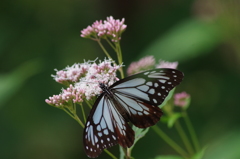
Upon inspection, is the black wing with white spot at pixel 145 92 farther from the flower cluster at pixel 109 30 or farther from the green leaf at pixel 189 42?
the green leaf at pixel 189 42

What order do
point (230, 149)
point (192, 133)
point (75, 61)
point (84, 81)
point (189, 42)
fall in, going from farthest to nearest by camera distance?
point (75, 61) → point (189, 42) → point (192, 133) → point (84, 81) → point (230, 149)

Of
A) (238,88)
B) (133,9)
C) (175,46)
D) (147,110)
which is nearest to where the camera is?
(147,110)

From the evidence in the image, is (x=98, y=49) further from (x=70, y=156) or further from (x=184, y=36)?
(x=184, y=36)

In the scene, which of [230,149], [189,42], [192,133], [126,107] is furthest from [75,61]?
[230,149]

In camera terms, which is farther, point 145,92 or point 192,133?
point 192,133

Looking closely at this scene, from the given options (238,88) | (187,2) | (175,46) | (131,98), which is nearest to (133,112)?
(131,98)

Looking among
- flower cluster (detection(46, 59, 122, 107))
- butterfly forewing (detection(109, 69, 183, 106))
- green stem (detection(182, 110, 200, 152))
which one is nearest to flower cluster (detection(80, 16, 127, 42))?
flower cluster (detection(46, 59, 122, 107))

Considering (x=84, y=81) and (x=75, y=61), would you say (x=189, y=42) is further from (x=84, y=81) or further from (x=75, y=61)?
(x=75, y=61)
